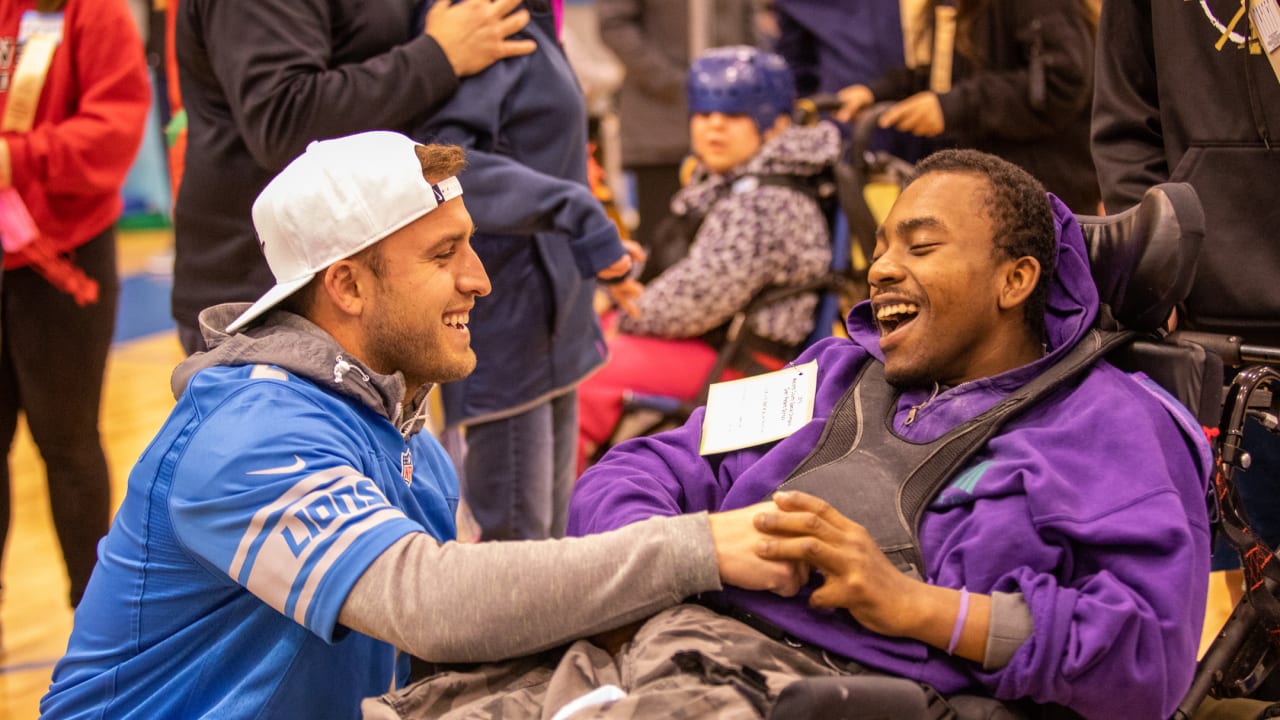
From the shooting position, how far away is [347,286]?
1.65m

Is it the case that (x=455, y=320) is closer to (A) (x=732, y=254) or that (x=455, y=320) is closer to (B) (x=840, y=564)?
(B) (x=840, y=564)

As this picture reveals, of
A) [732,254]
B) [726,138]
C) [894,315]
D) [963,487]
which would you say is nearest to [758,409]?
[894,315]

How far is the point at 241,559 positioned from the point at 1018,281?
107 centimetres

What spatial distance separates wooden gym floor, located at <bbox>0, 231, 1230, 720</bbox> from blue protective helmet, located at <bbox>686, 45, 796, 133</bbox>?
6.17ft

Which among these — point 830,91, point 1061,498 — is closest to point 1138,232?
point 1061,498

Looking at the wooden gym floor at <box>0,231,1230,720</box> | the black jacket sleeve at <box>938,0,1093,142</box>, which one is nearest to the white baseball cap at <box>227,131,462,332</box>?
the wooden gym floor at <box>0,231,1230,720</box>

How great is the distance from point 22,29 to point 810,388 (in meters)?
1.94

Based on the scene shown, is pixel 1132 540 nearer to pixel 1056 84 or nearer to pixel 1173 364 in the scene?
pixel 1173 364

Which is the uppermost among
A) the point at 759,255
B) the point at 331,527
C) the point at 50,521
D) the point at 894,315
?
the point at 894,315

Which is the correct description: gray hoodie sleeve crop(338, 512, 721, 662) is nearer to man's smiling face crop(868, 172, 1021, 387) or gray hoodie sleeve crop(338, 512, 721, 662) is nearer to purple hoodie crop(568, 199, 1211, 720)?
purple hoodie crop(568, 199, 1211, 720)

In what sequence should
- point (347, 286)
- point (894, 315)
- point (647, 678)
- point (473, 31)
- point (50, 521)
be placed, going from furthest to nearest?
point (50, 521), point (473, 31), point (894, 315), point (347, 286), point (647, 678)

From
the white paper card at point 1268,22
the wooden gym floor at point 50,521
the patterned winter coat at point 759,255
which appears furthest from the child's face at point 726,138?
→ the white paper card at point 1268,22

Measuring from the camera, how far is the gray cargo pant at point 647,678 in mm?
1278

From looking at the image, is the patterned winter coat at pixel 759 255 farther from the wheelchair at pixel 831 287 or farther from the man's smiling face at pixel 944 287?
the man's smiling face at pixel 944 287
